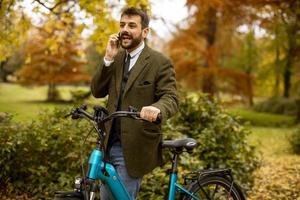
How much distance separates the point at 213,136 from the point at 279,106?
23124 mm

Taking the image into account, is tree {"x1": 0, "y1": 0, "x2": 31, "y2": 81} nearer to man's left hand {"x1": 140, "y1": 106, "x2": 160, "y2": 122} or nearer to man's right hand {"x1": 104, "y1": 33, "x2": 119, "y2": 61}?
man's right hand {"x1": 104, "y1": 33, "x2": 119, "y2": 61}

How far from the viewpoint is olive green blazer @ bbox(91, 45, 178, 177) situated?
10.5 ft

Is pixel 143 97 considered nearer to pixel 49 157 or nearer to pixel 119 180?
pixel 119 180

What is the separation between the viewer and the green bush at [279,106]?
91.2 ft

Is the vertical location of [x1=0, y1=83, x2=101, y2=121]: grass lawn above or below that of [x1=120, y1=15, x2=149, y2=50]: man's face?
below

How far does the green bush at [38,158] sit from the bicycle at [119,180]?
84.2 inches

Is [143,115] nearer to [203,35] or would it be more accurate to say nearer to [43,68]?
[203,35]

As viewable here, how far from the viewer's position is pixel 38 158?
572cm

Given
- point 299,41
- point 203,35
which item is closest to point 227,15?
point 203,35

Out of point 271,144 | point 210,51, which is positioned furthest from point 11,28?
point 210,51

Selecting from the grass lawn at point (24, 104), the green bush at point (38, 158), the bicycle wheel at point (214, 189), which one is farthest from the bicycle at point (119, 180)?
the grass lawn at point (24, 104)

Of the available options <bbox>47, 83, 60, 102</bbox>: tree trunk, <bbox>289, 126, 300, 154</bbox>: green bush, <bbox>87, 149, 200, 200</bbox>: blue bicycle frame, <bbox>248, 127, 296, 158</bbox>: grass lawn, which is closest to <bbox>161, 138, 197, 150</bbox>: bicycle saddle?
<bbox>87, 149, 200, 200</bbox>: blue bicycle frame

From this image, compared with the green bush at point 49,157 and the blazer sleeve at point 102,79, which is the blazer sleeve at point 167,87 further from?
the green bush at point 49,157

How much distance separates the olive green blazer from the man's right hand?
84 mm
